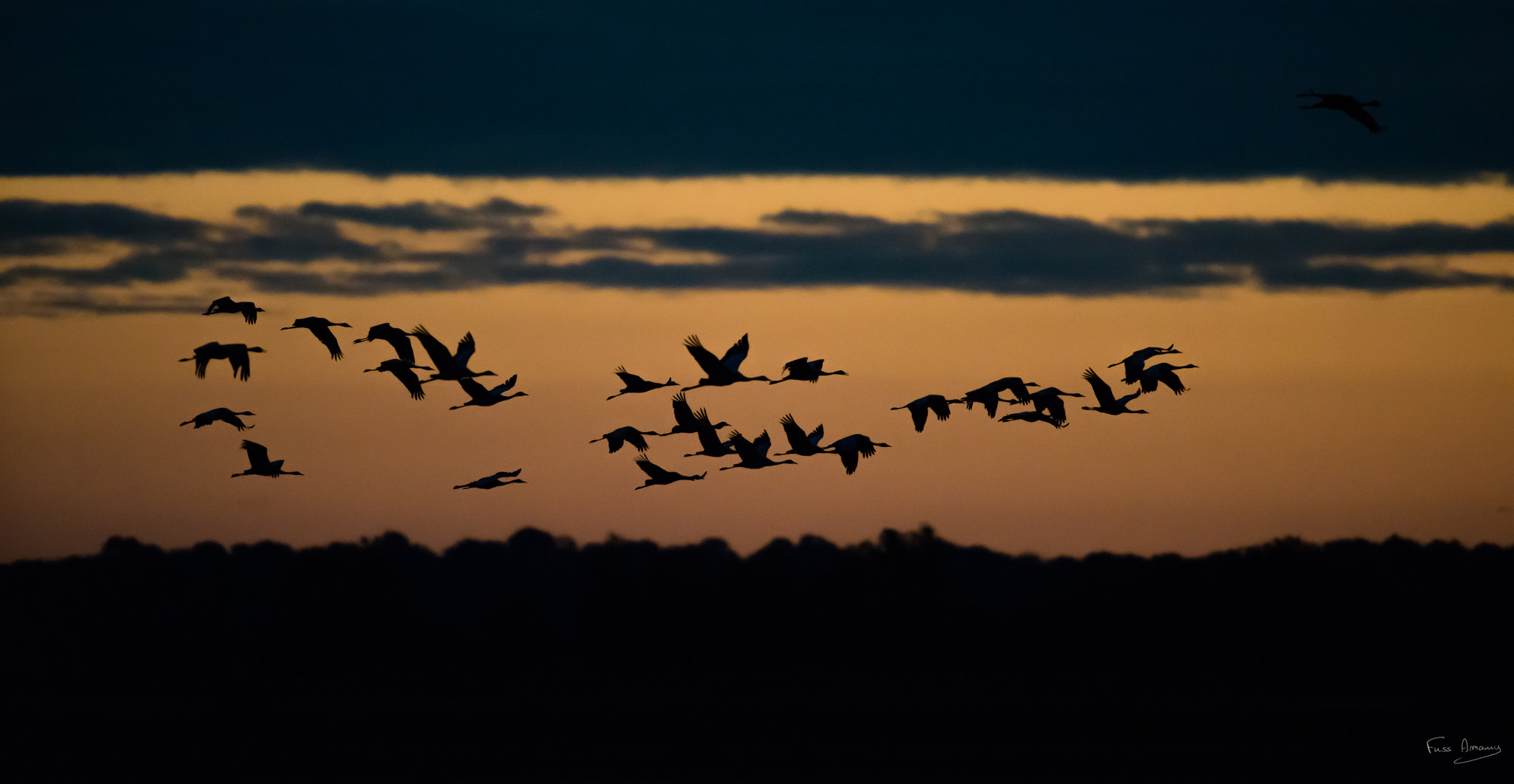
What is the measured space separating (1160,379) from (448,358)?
16422 mm

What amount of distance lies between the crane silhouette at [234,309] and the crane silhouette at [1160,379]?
1978 centimetres

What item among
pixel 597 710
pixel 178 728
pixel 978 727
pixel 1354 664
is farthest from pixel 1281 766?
pixel 178 728

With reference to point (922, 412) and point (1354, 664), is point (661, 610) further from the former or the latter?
point (922, 412)

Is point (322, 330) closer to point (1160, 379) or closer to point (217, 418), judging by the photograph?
point (217, 418)

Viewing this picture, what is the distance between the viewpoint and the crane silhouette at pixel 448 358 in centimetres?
4106

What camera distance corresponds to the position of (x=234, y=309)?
38031mm

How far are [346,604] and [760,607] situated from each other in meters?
23.6

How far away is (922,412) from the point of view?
136 ft
